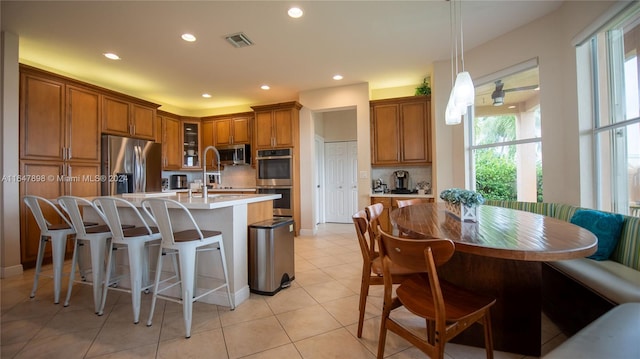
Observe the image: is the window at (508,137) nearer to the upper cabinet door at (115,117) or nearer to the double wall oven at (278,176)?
the double wall oven at (278,176)

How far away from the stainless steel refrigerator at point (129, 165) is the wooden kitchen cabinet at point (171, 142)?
0.58m

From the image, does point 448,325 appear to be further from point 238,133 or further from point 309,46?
point 238,133

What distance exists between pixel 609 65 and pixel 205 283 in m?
4.12

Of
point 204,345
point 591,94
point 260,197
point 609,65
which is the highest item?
point 609,65

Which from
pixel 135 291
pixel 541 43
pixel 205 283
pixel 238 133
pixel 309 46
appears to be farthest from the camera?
pixel 238 133

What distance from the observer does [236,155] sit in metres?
5.66

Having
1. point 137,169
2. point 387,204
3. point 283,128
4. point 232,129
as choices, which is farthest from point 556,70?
point 137,169

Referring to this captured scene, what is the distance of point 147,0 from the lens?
8.07ft

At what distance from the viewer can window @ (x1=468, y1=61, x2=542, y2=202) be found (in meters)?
3.12

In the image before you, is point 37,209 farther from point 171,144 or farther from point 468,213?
point 468,213

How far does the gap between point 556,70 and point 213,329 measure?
4088 millimetres

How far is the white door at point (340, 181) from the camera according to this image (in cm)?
631

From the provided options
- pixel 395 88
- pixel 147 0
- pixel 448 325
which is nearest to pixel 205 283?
pixel 448 325

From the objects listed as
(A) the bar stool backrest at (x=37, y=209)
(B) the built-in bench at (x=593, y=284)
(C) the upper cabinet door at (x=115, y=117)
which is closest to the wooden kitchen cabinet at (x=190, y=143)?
(C) the upper cabinet door at (x=115, y=117)
